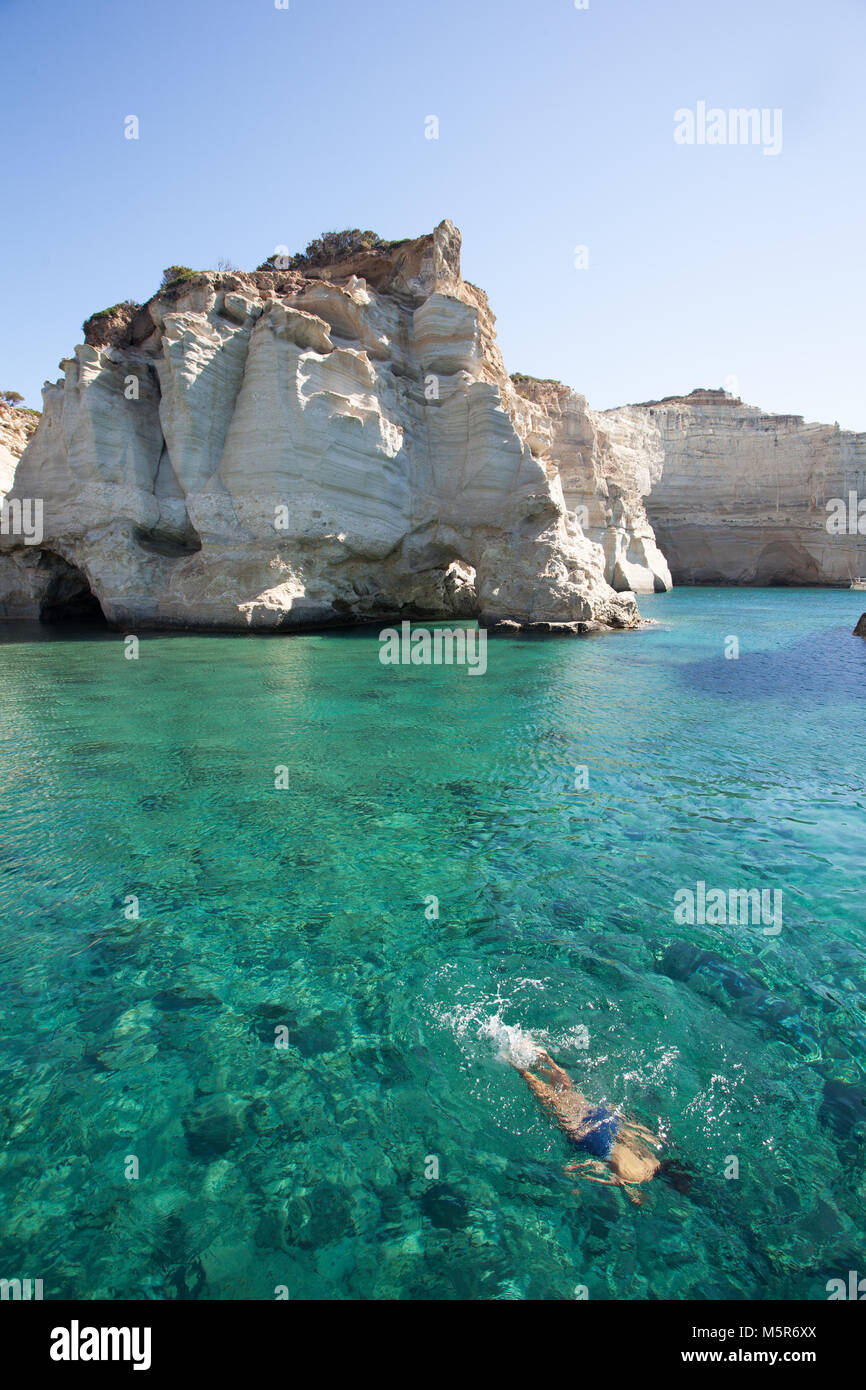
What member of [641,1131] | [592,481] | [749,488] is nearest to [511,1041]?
A: [641,1131]

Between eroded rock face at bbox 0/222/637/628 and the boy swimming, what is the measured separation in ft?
72.2

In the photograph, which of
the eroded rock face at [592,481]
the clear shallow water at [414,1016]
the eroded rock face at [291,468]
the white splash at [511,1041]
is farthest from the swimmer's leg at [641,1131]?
the eroded rock face at [592,481]

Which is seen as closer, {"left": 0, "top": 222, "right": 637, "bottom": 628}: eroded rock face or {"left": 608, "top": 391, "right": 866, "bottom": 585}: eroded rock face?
{"left": 0, "top": 222, "right": 637, "bottom": 628}: eroded rock face

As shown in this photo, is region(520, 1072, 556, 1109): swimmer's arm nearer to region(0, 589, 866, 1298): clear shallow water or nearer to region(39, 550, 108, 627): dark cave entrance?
region(0, 589, 866, 1298): clear shallow water

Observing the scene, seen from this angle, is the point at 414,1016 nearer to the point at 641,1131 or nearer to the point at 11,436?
the point at 641,1131

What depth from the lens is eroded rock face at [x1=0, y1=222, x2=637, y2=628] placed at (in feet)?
80.3

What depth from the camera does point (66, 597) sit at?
3027 centimetres

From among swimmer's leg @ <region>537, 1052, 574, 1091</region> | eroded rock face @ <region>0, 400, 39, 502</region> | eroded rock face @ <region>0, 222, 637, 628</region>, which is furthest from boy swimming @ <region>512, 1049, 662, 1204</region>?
eroded rock face @ <region>0, 400, 39, 502</region>

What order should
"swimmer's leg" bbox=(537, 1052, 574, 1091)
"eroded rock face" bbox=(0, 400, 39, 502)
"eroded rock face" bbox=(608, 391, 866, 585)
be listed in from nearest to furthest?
"swimmer's leg" bbox=(537, 1052, 574, 1091) → "eroded rock face" bbox=(0, 400, 39, 502) → "eroded rock face" bbox=(608, 391, 866, 585)

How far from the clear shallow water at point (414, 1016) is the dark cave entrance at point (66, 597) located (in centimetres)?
2138

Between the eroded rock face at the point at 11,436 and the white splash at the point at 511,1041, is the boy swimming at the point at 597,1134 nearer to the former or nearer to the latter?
the white splash at the point at 511,1041
